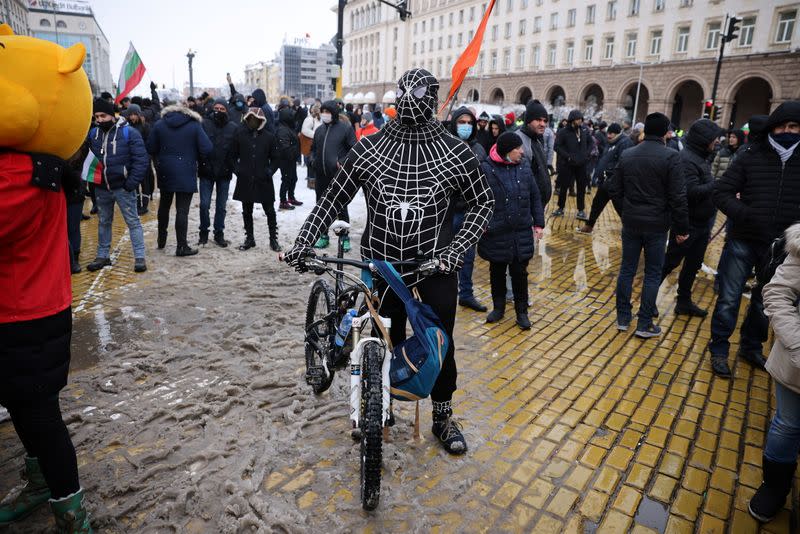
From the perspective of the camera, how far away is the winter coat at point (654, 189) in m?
4.98

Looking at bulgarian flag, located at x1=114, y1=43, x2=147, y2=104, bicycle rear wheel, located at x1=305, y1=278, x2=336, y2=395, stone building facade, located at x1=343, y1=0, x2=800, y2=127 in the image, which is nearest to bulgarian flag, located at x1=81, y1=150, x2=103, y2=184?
bulgarian flag, located at x1=114, y1=43, x2=147, y2=104

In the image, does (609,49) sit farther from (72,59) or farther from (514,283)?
(72,59)

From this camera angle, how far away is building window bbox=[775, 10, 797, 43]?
33062 millimetres

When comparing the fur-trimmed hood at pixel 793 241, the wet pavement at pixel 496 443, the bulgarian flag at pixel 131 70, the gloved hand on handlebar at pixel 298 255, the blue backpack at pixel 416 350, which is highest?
the bulgarian flag at pixel 131 70

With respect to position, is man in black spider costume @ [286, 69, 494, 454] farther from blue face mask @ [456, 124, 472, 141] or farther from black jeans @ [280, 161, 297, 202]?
black jeans @ [280, 161, 297, 202]

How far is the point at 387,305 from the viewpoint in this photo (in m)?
3.19

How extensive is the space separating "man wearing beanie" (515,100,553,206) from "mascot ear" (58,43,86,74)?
4.53 m

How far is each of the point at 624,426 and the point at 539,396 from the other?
66 centimetres

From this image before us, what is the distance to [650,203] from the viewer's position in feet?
16.8

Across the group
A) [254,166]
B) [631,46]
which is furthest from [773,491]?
[631,46]

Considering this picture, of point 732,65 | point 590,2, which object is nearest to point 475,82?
point 590,2

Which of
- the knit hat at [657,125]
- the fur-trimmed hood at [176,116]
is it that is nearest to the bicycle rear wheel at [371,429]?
the knit hat at [657,125]

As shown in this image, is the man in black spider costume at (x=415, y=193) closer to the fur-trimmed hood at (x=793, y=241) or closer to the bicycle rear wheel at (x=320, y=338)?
the bicycle rear wheel at (x=320, y=338)

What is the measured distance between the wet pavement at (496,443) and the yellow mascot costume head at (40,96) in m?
1.91
